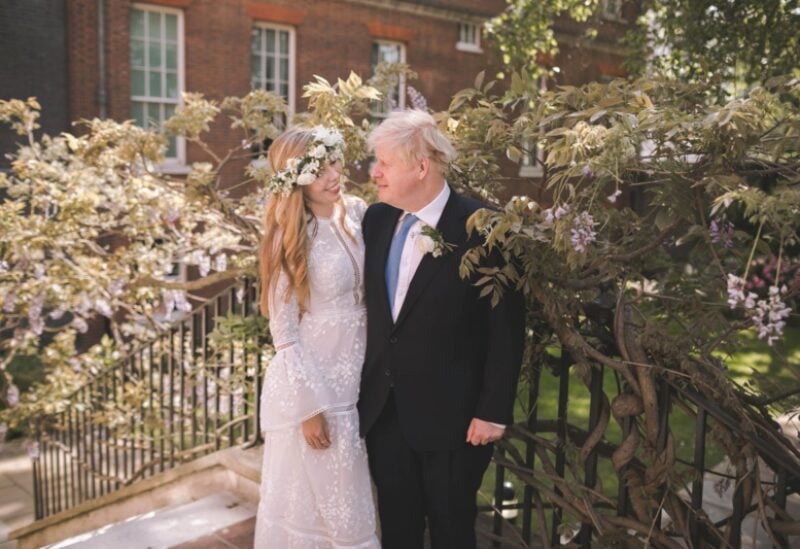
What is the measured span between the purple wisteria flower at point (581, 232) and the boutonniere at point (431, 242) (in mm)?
493

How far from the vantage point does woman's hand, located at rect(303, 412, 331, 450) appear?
2.96 m

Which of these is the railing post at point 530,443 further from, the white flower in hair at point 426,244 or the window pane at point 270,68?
the window pane at point 270,68

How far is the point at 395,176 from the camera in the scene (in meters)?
2.79

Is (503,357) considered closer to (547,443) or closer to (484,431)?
(484,431)

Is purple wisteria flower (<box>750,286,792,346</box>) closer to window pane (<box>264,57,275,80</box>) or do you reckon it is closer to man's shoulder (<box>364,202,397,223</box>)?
man's shoulder (<box>364,202,397,223</box>)

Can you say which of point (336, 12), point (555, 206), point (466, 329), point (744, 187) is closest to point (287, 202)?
→ point (466, 329)

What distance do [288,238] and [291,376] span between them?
20.4 inches

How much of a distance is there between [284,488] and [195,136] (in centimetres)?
307

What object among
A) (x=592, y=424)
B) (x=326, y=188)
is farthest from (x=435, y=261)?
(x=592, y=424)

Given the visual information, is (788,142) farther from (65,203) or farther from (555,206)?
(65,203)

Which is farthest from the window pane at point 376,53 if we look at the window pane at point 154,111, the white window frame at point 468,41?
the window pane at point 154,111

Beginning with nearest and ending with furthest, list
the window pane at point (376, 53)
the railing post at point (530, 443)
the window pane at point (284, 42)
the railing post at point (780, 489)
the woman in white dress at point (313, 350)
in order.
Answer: the railing post at point (780, 489), the woman in white dress at point (313, 350), the railing post at point (530, 443), the window pane at point (284, 42), the window pane at point (376, 53)

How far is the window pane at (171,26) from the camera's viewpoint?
13461 mm

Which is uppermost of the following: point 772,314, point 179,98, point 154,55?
point 154,55
